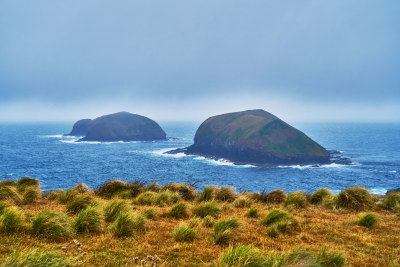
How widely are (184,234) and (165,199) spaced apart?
7291mm

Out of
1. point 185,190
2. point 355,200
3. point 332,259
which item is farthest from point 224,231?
point 355,200

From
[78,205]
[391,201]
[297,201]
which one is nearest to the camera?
[78,205]

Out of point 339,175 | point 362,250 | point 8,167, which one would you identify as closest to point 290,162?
point 339,175

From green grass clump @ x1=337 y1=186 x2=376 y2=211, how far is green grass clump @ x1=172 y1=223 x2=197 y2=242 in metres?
10.2

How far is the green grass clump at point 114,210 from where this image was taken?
9625 millimetres

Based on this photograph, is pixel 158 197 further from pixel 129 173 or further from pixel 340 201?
pixel 129 173

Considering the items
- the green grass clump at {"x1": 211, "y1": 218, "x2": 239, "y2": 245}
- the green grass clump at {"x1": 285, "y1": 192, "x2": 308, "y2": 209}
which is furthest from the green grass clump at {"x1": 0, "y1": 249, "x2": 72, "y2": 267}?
the green grass clump at {"x1": 285, "y1": 192, "x2": 308, "y2": 209}

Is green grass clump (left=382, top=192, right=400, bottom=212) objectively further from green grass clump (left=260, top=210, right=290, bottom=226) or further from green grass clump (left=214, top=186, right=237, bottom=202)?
green grass clump (left=260, top=210, right=290, bottom=226)

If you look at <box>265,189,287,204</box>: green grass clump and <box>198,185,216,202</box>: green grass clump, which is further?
<box>265,189,287,204</box>: green grass clump

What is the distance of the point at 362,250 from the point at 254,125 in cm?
14195

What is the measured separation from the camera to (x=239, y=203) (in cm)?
1434

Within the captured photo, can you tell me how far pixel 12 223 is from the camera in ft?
24.3

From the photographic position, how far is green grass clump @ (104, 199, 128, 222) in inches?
379

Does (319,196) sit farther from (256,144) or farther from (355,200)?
(256,144)
